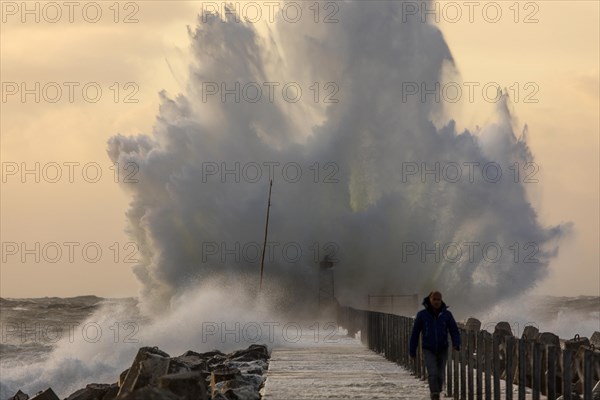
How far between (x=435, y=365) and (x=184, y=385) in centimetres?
306

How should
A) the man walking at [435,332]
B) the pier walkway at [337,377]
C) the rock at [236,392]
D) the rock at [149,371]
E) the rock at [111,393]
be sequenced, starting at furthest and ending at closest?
the rock at [111,393]
the pier walkway at [337,377]
the rock at [236,392]
the rock at [149,371]
the man walking at [435,332]

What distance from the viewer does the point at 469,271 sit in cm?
6788

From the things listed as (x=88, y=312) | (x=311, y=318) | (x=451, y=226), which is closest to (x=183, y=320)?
(x=311, y=318)

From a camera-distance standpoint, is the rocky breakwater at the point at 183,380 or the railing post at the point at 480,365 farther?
the railing post at the point at 480,365

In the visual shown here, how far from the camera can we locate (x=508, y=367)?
48.6 feet

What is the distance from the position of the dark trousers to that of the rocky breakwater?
268 centimetres

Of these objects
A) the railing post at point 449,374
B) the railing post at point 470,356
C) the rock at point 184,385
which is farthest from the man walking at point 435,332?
the rock at point 184,385

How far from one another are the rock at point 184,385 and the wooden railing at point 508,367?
3421 mm

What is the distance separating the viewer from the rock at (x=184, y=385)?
1470 cm

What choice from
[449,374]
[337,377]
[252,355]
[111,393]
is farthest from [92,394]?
[449,374]

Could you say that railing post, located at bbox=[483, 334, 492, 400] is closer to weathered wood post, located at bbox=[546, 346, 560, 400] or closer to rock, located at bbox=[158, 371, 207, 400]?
weathered wood post, located at bbox=[546, 346, 560, 400]

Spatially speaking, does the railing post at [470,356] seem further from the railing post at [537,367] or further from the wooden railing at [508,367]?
the railing post at [537,367]

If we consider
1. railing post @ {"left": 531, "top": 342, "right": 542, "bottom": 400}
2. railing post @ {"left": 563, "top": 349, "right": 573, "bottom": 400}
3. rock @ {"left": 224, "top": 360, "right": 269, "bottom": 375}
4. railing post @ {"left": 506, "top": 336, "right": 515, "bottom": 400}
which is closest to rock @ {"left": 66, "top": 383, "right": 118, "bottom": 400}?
rock @ {"left": 224, "top": 360, "right": 269, "bottom": 375}

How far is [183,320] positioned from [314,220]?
21.8m
